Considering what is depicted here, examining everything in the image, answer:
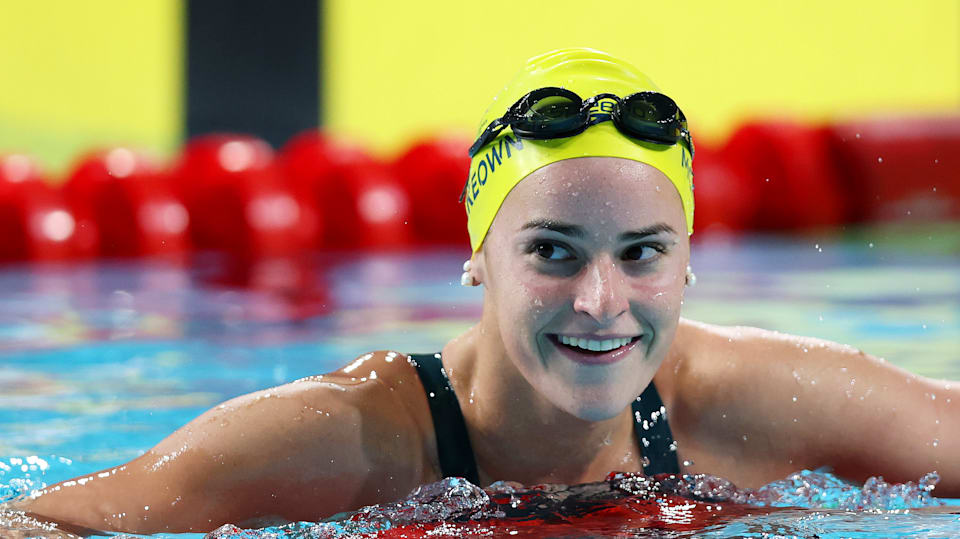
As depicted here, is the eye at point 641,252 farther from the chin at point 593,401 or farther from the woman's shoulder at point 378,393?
the woman's shoulder at point 378,393

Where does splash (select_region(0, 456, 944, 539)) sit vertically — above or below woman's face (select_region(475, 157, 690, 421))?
below

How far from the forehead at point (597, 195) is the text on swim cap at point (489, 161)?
0.33 ft

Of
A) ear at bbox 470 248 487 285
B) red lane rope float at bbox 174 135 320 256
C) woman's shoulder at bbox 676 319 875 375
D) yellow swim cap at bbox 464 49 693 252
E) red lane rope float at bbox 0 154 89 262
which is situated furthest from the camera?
red lane rope float at bbox 174 135 320 256

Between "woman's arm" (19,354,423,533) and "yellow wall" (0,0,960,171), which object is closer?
"woman's arm" (19,354,423,533)

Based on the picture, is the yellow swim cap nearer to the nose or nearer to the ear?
the ear

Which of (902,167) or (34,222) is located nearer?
(34,222)

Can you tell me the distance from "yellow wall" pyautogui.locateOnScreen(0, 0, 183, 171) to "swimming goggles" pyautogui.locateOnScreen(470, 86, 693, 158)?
8.64 m

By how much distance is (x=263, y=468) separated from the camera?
2.10m

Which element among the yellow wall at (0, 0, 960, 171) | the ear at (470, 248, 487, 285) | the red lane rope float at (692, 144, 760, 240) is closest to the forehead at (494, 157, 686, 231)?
the ear at (470, 248, 487, 285)

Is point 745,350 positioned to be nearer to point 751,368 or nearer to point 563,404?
point 751,368

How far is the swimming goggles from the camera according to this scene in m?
2.12

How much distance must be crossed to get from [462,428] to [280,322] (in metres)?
3.09

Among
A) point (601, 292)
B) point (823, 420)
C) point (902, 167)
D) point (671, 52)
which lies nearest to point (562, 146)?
point (601, 292)

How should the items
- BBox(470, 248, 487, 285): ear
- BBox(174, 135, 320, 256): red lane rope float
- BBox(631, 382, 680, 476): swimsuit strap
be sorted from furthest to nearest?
BBox(174, 135, 320, 256): red lane rope float → BBox(631, 382, 680, 476): swimsuit strap → BBox(470, 248, 487, 285): ear
